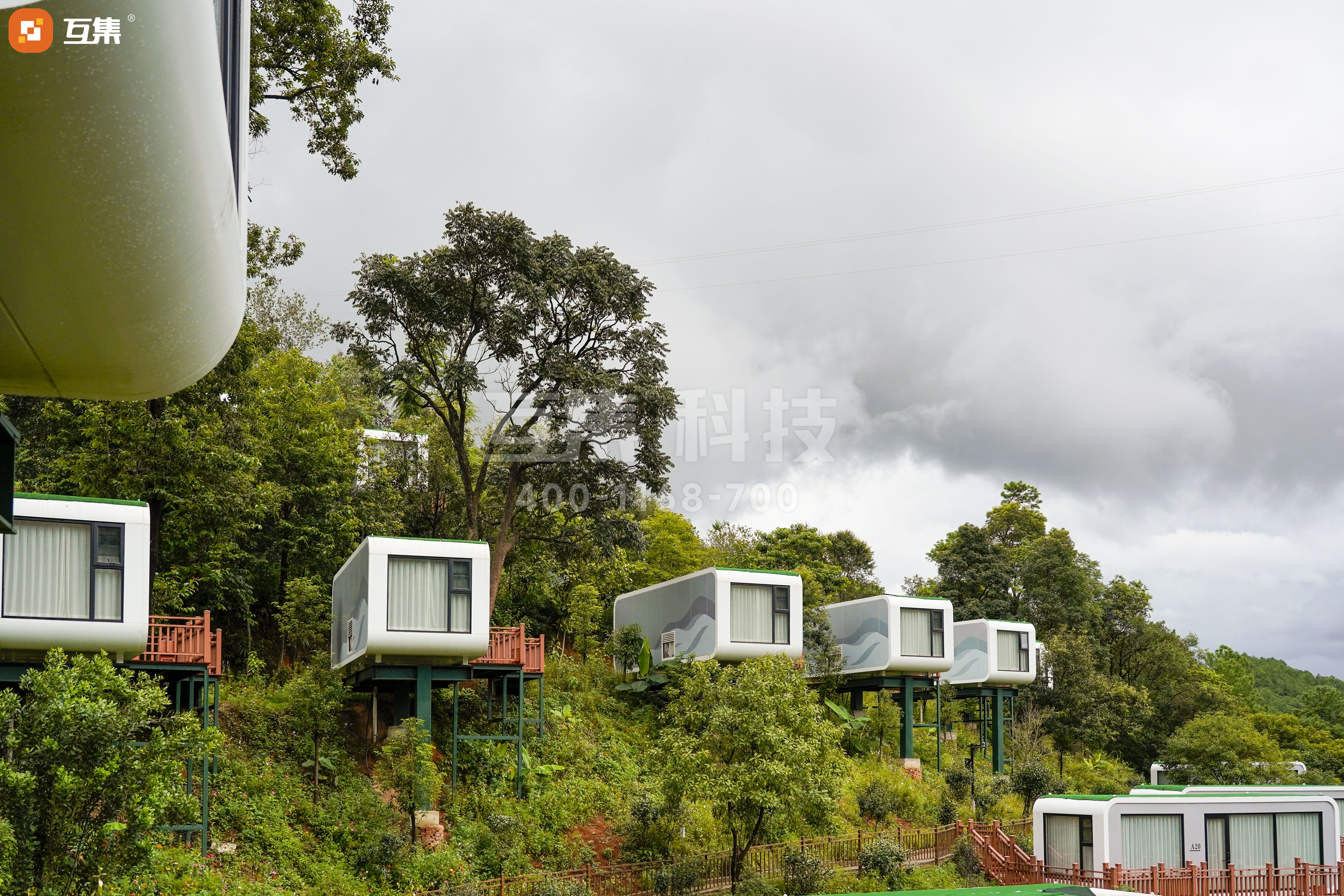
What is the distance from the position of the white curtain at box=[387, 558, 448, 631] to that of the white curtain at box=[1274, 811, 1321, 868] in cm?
2032

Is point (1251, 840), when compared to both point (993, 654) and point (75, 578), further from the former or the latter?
point (75, 578)

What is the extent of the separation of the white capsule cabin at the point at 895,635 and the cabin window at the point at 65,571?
22.3 meters

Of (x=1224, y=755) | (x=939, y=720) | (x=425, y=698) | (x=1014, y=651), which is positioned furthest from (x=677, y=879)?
(x=1224, y=755)

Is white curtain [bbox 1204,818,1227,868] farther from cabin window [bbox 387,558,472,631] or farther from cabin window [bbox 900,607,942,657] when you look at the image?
cabin window [bbox 387,558,472,631]

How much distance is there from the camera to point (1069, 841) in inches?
1032

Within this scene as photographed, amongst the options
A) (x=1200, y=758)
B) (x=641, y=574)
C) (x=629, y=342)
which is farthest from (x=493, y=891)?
(x=1200, y=758)

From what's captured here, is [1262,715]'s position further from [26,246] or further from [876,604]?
[26,246]

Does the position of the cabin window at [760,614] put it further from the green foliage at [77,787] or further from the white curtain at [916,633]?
the green foliage at [77,787]

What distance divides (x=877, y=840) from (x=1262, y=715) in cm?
3149

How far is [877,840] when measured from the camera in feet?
86.6

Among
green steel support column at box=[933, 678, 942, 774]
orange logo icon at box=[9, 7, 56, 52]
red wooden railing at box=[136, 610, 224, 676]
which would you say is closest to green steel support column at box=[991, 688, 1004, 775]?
green steel support column at box=[933, 678, 942, 774]

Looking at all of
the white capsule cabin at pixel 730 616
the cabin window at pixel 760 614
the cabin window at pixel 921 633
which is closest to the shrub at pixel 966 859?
the white capsule cabin at pixel 730 616

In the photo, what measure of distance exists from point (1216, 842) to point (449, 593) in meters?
18.5

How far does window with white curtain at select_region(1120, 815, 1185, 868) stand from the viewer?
2567 cm
